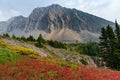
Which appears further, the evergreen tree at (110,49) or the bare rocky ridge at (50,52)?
the evergreen tree at (110,49)

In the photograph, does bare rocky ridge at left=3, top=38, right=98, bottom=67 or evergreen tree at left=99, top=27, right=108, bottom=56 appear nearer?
bare rocky ridge at left=3, top=38, right=98, bottom=67

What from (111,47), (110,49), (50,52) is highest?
(111,47)

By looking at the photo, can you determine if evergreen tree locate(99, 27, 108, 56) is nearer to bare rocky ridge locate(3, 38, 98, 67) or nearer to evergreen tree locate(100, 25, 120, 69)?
evergreen tree locate(100, 25, 120, 69)

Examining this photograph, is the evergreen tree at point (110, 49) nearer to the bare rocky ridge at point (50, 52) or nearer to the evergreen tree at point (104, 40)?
the evergreen tree at point (104, 40)

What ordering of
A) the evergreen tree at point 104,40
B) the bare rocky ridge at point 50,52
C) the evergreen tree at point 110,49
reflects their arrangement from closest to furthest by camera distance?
1. the bare rocky ridge at point 50,52
2. the evergreen tree at point 110,49
3. the evergreen tree at point 104,40

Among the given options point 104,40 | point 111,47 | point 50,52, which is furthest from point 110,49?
point 50,52

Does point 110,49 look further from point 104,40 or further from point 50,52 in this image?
point 50,52

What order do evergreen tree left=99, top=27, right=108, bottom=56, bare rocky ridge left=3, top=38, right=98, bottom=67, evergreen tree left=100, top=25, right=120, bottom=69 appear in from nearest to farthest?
bare rocky ridge left=3, top=38, right=98, bottom=67
evergreen tree left=100, top=25, right=120, bottom=69
evergreen tree left=99, top=27, right=108, bottom=56

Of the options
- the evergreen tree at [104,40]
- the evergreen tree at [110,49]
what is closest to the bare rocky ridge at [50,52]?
the evergreen tree at [104,40]

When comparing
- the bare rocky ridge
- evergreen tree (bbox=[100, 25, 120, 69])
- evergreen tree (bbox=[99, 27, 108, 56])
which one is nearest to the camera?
the bare rocky ridge

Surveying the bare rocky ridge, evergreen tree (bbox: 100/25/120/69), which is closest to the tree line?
evergreen tree (bbox: 100/25/120/69)

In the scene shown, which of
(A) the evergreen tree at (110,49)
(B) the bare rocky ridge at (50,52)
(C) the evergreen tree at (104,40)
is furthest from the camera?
(C) the evergreen tree at (104,40)

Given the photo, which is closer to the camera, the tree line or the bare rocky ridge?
the bare rocky ridge

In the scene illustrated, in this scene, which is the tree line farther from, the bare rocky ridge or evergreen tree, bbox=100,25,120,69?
the bare rocky ridge
